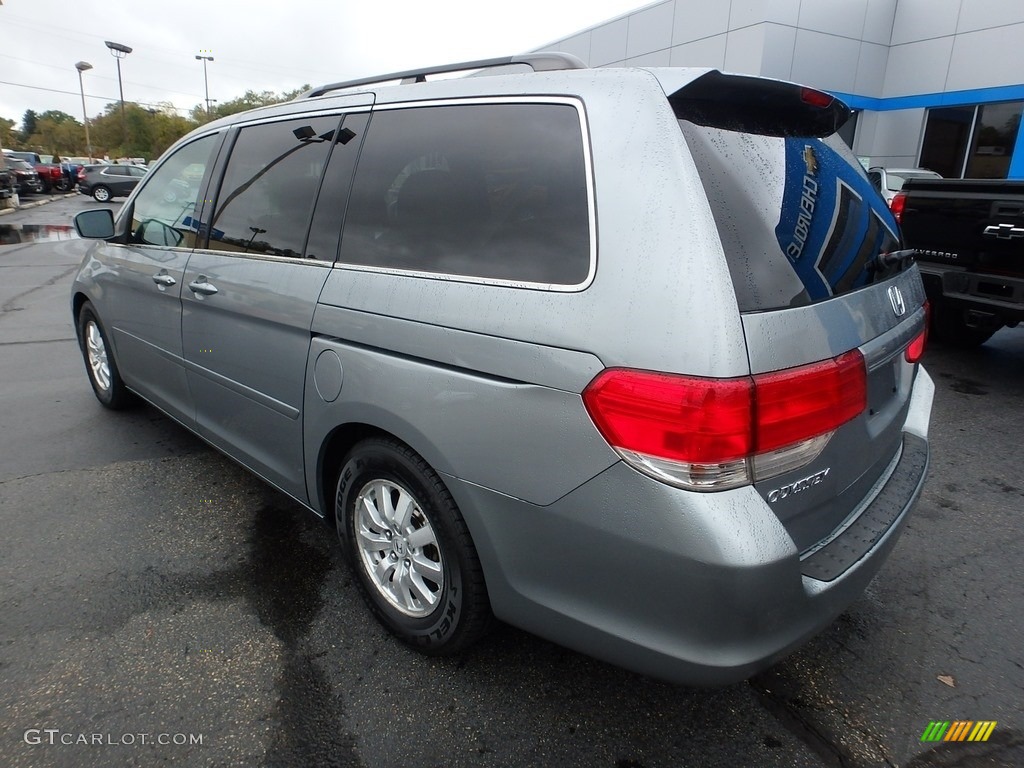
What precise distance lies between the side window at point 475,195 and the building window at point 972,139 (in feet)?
64.0

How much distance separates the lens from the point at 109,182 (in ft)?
97.8

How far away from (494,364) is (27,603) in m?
2.23

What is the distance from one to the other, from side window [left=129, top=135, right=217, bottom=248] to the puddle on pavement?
44.5ft

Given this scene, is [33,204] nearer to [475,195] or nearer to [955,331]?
[955,331]

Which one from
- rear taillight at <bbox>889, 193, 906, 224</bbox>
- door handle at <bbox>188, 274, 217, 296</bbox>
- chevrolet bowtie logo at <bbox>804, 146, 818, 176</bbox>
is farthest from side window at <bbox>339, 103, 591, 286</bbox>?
rear taillight at <bbox>889, 193, 906, 224</bbox>

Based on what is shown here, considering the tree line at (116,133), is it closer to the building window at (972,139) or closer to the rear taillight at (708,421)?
the building window at (972,139)

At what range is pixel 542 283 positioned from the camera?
5.91ft

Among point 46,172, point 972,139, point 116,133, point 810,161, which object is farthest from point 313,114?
point 116,133

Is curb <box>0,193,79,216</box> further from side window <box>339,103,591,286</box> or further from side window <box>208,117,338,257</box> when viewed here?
side window <box>339,103,591,286</box>

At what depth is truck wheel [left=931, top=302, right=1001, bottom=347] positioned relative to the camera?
21.2 ft

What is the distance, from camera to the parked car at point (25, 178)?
1172 inches

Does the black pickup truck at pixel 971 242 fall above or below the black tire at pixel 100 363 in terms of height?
above

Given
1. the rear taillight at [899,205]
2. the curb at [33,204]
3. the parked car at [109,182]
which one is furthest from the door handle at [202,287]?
the parked car at [109,182]

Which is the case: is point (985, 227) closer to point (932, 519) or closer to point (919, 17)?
point (932, 519)
